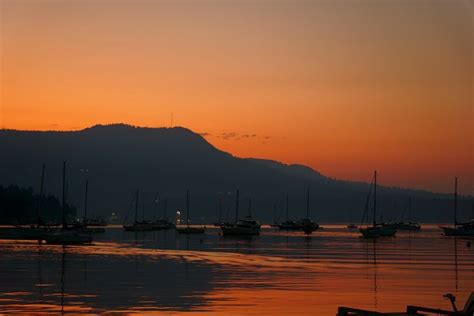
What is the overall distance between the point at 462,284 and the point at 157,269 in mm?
22518

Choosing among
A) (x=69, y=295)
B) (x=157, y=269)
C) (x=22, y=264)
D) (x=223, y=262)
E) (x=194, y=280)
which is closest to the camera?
(x=69, y=295)

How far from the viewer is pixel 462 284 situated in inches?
2228

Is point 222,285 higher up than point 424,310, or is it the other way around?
point 424,310

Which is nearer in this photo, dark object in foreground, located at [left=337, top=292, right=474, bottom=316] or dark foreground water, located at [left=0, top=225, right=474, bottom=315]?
dark object in foreground, located at [left=337, top=292, right=474, bottom=316]

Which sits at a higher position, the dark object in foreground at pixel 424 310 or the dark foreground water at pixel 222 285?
the dark object in foreground at pixel 424 310

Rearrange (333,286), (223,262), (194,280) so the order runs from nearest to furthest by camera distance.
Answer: (333,286) < (194,280) < (223,262)

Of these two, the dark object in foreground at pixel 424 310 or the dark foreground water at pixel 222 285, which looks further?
the dark foreground water at pixel 222 285

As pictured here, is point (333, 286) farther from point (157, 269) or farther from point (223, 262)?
point (223, 262)

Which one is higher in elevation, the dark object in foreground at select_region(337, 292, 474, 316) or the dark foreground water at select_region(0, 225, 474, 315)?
the dark object in foreground at select_region(337, 292, 474, 316)

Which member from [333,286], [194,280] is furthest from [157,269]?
[333,286]

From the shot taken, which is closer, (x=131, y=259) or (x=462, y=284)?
(x=462, y=284)

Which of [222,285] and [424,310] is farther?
[222,285]

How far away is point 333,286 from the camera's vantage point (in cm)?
5297

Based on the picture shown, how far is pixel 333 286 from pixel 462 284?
9.18m
